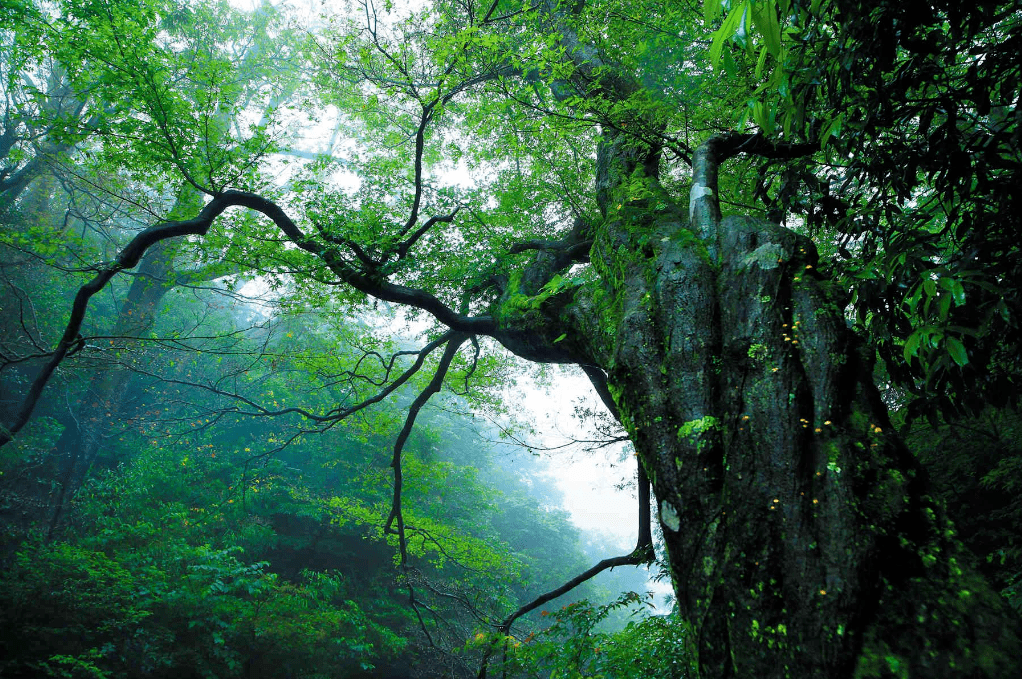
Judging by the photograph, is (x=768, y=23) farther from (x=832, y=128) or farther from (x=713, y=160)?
(x=713, y=160)

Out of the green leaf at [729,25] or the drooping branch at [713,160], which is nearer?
the green leaf at [729,25]

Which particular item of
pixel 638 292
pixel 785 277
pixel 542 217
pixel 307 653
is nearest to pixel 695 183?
pixel 638 292

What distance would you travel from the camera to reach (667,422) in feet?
6.84

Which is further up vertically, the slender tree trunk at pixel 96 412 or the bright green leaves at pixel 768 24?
the slender tree trunk at pixel 96 412

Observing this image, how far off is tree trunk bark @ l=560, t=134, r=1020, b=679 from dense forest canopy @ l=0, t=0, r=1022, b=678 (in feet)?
0.04

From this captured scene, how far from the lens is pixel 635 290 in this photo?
110 inches

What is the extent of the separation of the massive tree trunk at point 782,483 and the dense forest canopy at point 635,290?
0.04 feet

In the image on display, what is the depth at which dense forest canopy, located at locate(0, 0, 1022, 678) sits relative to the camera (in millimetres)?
1538

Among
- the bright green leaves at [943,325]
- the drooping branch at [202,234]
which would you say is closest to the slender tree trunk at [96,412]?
the drooping branch at [202,234]

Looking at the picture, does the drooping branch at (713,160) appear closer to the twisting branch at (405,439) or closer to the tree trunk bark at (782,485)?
the tree trunk bark at (782,485)

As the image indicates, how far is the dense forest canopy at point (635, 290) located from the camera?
154cm

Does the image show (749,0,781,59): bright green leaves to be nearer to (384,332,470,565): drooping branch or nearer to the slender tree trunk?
(384,332,470,565): drooping branch

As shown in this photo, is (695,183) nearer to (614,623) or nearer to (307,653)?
(307,653)

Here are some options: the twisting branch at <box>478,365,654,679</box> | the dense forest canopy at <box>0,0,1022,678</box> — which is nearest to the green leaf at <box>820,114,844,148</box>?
the dense forest canopy at <box>0,0,1022,678</box>
